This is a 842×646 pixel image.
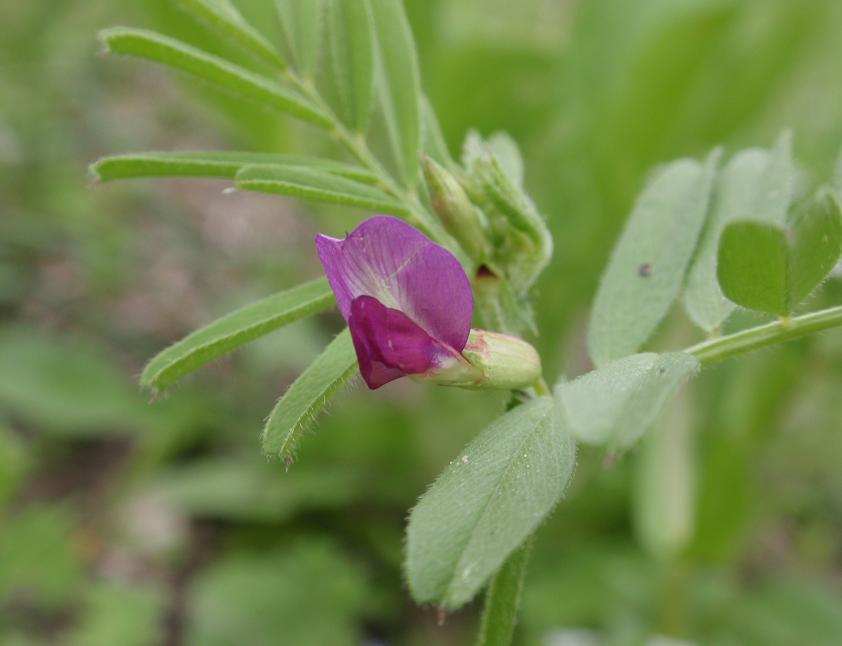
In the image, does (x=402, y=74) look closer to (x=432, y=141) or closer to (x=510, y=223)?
(x=432, y=141)

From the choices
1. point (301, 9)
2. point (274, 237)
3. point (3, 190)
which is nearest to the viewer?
point (301, 9)

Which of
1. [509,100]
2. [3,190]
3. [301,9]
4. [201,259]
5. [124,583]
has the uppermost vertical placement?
[301,9]

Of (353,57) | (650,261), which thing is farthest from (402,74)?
(650,261)

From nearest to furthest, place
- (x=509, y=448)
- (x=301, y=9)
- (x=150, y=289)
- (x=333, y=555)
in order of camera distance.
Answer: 1. (x=509, y=448)
2. (x=301, y=9)
3. (x=333, y=555)
4. (x=150, y=289)

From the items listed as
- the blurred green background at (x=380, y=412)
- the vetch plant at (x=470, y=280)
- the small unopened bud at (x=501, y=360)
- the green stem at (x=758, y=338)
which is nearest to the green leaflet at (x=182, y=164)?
the vetch plant at (x=470, y=280)

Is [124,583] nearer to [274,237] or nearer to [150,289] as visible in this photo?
[150,289]

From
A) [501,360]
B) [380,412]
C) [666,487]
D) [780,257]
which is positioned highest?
[780,257]

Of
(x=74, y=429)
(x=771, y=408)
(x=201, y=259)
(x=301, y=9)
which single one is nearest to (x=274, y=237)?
(x=201, y=259)

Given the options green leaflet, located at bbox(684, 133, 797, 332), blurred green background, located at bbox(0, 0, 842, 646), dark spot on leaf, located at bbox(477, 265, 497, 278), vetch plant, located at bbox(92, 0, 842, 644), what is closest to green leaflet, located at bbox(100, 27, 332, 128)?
vetch plant, located at bbox(92, 0, 842, 644)
